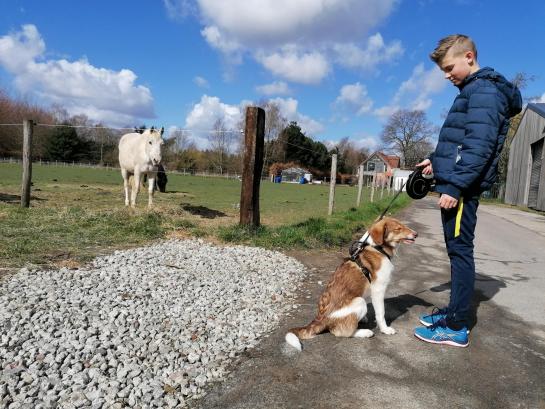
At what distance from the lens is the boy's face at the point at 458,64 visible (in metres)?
3.62

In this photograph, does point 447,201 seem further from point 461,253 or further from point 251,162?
point 251,162

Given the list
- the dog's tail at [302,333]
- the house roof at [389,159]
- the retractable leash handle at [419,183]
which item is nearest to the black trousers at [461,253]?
the retractable leash handle at [419,183]

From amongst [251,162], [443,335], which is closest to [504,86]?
[443,335]

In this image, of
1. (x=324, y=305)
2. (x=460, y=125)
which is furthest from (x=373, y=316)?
(x=460, y=125)

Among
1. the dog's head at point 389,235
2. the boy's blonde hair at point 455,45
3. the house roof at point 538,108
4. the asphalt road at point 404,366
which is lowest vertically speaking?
the asphalt road at point 404,366

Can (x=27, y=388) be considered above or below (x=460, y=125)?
below

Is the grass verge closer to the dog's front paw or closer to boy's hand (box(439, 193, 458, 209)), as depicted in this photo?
the dog's front paw

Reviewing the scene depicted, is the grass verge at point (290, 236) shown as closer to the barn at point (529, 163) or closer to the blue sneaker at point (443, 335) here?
the blue sneaker at point (443, 335)

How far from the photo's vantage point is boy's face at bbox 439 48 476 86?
3.62m

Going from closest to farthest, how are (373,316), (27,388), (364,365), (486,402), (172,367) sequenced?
(27,388) → (486,402) → (172,367) → (364,365) → (373,316)

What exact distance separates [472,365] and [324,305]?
4.66 ft

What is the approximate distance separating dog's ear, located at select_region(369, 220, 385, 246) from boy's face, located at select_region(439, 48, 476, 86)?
65.2 inches

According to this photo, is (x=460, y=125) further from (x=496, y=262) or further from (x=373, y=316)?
(x=496, y=262)

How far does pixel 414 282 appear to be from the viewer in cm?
624
